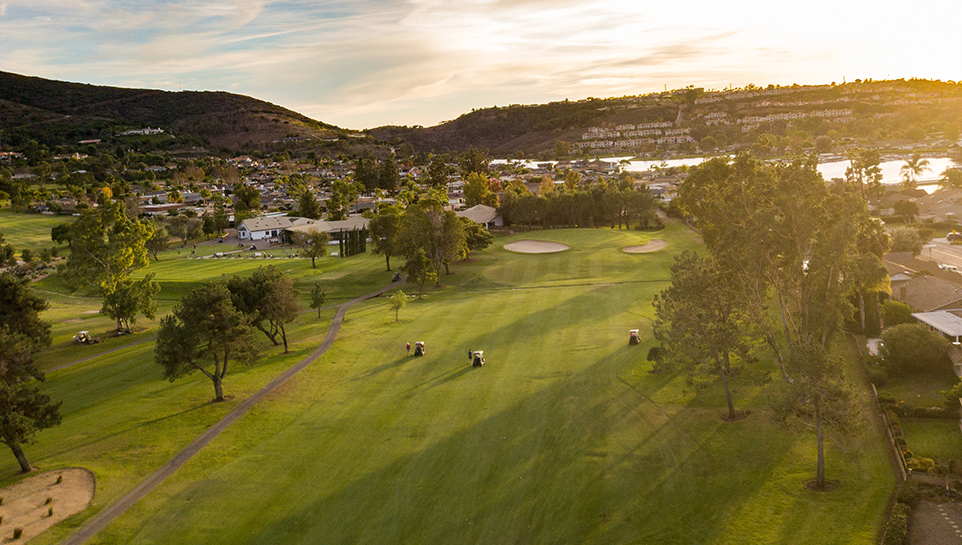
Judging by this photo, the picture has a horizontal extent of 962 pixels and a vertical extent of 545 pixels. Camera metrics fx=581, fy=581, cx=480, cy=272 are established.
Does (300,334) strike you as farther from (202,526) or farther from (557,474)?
(557,474)

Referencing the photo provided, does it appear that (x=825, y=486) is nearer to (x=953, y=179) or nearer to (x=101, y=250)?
(x=101, y=250)

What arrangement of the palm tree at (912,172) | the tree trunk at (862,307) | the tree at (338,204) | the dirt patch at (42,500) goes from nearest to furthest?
1. the dirt patch at (42,500)
2. the tree trunk at (862,307)
3. the tree at (338,204)
4. the palm tree at (912,172)

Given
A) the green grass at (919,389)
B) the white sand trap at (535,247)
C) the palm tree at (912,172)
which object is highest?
the palm tree at (912,172)

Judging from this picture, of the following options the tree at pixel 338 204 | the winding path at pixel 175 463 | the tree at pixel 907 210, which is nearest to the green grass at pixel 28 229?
the tree at pixel 338 204

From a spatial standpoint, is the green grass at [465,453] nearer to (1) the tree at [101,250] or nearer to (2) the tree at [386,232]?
(1) the tree at [101,250]

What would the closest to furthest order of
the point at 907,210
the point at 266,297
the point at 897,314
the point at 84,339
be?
1. the point at 897,314
2. the point at 266,297
3. the point at 84,339
4. the point at 907,210

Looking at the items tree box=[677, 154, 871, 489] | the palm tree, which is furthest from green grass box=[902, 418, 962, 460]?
the palm tree

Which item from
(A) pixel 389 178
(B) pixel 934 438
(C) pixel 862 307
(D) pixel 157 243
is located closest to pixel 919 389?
(B) pixel 934 438

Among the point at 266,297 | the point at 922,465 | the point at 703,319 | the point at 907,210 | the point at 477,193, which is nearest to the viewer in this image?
the point at 922,465
